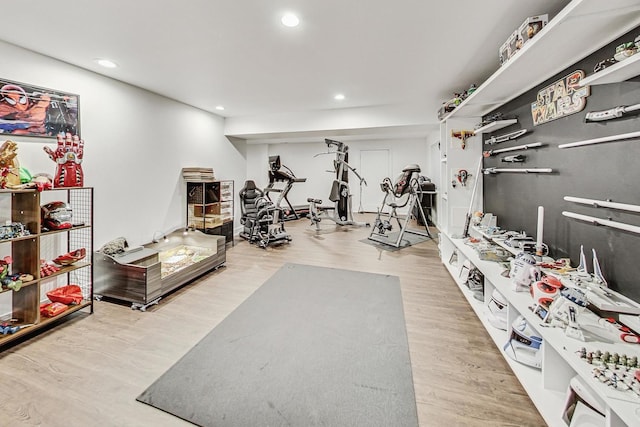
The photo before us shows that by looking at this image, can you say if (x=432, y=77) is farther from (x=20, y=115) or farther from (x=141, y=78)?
(x=20, y=115)

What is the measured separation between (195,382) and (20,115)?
109 inches

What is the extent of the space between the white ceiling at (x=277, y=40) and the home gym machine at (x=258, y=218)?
2.00 m

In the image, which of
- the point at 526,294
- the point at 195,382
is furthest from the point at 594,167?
the point at 195,382

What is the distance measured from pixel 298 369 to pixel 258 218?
342 centimetres

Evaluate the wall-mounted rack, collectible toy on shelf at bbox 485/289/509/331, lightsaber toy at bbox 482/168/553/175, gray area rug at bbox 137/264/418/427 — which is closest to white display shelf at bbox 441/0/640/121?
lightsaber toy at bbox 482/168/553/175

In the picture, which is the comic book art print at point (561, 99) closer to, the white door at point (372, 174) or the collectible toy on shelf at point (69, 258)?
the collectible toy on shelf at point (69, 258)

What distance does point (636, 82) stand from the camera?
1344 mm

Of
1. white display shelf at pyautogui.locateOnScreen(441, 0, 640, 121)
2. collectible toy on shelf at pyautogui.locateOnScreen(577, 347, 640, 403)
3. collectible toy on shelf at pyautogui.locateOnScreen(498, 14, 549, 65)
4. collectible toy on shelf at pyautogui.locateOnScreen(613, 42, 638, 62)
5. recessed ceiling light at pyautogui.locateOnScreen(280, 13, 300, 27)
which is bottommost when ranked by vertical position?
collectible toy on shelf at pyautogui.locateOnScreen(577, 347, 640, 403)

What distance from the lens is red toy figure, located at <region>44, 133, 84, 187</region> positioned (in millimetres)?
2303

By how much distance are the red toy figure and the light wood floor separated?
125 centimetres

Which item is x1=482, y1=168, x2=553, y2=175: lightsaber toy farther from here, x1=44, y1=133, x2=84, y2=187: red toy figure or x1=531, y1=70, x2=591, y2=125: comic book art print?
x1=44, y1=133, x2=84, y2=187: red toy figure

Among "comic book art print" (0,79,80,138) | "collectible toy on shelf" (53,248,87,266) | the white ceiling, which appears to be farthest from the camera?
"collectible toy on shelf" (53,248,87,266)

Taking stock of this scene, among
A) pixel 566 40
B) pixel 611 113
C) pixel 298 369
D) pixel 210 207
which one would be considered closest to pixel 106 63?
pixel 210 207

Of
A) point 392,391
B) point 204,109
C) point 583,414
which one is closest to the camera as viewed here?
point 583,414
